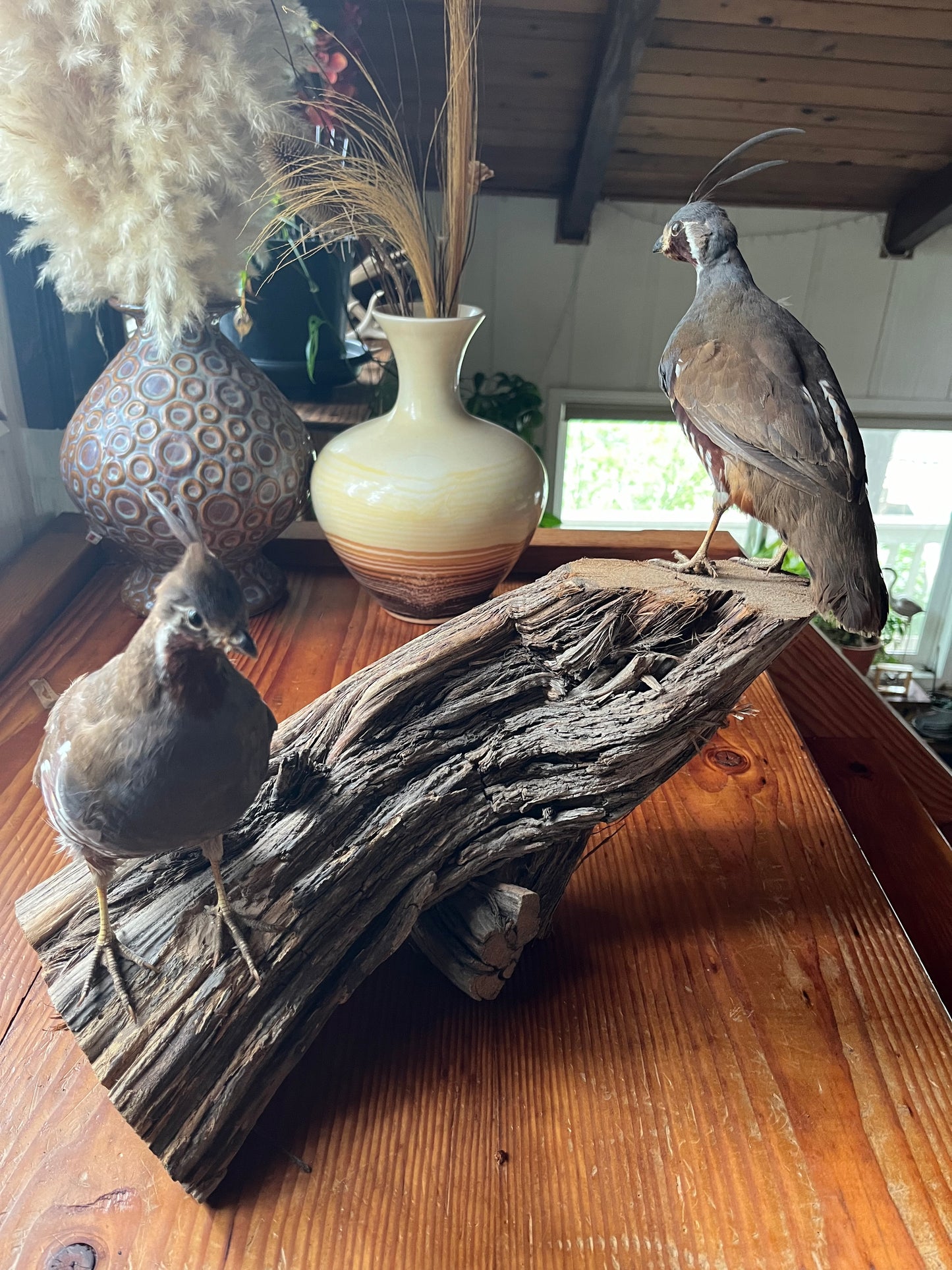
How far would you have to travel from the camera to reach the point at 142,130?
96 cm

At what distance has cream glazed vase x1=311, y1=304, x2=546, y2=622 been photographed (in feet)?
3.66

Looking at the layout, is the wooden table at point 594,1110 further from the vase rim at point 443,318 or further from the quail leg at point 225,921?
the vase rim at point 443,318

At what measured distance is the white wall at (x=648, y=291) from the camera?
2.61 m

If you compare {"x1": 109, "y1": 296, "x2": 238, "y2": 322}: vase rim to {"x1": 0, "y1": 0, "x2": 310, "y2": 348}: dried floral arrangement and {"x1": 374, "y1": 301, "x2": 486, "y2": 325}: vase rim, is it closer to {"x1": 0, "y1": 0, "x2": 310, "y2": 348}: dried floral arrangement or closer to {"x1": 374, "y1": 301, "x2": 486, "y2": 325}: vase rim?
{"x1": 0, "y1": 0, "x2": 310, "y2": 348}: dried floral arrangement

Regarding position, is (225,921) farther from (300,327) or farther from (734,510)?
(734,510)

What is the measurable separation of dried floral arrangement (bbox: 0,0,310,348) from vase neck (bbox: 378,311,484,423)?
9.2 inches

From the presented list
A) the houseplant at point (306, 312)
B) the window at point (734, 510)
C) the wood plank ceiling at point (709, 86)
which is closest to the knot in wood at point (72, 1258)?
the houseplant at point (306, 312)

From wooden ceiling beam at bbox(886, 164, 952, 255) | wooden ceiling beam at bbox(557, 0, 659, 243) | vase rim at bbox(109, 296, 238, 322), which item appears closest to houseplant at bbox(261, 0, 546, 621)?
vase rim at bbox(109, 296, 238, 322)

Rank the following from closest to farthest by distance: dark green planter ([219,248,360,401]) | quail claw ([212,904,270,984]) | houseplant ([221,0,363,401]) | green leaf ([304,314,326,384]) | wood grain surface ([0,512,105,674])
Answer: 1. quail claw ([212,904,270,984])
2. wood grain surface ([0,512,105,674])
3. houseplant ([221,0,363,401])
4. green leaf ([304,314,326,384])
5. dark green planter ([219,248,360,401])

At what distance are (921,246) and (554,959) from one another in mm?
2750

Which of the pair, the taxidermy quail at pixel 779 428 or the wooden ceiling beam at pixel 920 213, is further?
the wooden ceiling beam at pixel 920 213

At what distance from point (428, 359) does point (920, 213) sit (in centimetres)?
212

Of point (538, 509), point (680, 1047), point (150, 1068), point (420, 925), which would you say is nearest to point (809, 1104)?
point (680, 1047)

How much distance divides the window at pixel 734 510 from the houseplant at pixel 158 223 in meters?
1.79
